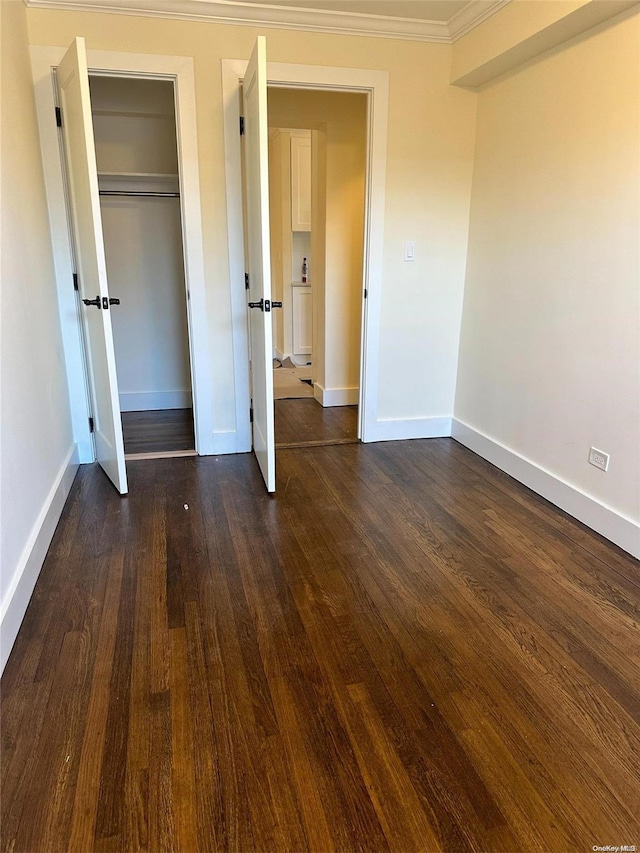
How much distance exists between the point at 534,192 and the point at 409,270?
3.04 feet

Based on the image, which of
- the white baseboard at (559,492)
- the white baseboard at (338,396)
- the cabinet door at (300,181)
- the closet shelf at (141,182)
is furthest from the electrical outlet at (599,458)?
the cabinet door at (300,181)

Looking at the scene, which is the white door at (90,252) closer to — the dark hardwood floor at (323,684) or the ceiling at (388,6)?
the dark hardwood floor at (323,684)

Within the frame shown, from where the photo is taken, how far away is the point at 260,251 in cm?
283

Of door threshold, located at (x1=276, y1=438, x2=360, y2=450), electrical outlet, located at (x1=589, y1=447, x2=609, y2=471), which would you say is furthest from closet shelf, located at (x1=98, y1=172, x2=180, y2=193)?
electrical outlet, located at (x1=589, y1=447, x2=609, y2=471)

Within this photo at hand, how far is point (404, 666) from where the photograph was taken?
1.78 meters

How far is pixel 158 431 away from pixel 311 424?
1.17m

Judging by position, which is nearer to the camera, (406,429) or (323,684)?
(323,684)

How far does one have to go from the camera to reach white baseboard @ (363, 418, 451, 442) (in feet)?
12.9

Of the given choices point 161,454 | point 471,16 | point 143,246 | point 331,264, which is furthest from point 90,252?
point 471,16

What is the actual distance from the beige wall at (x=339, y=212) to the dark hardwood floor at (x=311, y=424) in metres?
0.26

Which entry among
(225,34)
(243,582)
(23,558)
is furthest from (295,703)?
(225,34)

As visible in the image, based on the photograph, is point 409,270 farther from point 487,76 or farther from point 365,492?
point 365,492

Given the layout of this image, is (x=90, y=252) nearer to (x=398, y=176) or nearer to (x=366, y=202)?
(x=366, y=202)

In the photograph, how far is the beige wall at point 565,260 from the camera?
7.93ft
